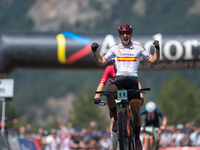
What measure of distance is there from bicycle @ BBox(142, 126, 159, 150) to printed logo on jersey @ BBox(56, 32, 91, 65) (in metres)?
4.86

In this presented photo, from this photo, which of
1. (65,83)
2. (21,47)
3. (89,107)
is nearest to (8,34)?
(21,47)

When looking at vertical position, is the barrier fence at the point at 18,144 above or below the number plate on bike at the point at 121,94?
below

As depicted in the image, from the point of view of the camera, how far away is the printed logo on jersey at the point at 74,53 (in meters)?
15.1

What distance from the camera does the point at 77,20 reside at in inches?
7505

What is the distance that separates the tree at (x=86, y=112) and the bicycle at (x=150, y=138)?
63.8m

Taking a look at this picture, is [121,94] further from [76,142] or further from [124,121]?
[76,142]

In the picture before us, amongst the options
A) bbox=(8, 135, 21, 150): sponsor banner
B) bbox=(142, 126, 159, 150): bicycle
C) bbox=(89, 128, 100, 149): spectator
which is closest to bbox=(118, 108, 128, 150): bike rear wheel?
bbox=(142, 126, 159, 150): bicycle

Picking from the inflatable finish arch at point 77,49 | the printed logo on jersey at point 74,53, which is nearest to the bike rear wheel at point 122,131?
the inflatable finish arch at point 77,49

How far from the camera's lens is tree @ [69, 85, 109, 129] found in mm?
75500

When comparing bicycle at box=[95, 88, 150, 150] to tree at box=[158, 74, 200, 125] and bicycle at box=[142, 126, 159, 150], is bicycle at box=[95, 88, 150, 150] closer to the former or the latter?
bicycle at box=[142, 126, 159, 150]

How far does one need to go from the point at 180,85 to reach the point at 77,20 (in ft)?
390

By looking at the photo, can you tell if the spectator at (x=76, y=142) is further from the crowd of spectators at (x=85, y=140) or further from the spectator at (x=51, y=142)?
the spectator at (x=51, y=142)

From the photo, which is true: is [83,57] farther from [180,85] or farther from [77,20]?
[77,20]

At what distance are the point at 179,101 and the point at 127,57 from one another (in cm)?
7161
